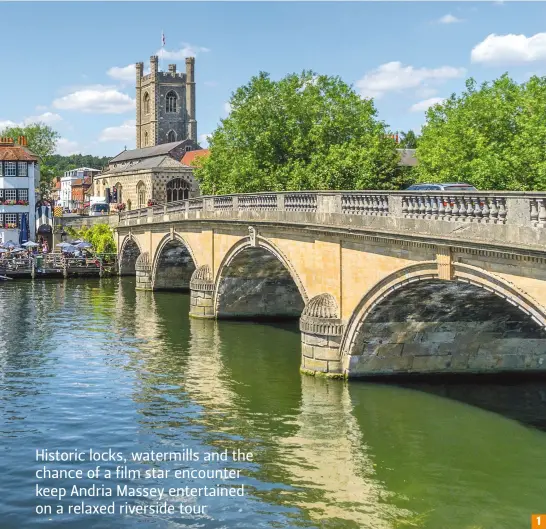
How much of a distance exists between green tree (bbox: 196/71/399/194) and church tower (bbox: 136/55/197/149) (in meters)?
56.0

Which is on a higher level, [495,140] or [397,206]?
[495,140]

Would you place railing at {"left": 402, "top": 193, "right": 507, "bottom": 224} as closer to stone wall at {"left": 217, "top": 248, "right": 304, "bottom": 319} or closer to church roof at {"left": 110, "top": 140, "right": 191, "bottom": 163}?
stone wall at {"left": 217, "top": 248, "right": 304, "bottom": 319}

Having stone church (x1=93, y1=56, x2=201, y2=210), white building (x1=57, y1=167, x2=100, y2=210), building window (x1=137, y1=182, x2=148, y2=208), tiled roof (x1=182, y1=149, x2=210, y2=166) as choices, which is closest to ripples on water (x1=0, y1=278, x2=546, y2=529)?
stone church (x1=93, y1=56, x2=201, y2=210)

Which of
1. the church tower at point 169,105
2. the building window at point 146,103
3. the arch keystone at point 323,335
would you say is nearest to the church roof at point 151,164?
the church tower at point 169,105

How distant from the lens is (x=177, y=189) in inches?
3472

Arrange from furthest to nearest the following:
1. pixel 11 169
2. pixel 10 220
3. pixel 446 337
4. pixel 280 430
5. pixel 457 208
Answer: pixel 10 220, pixel 11 169, pixel 446 337, pixel 280 430, pixel 457 208

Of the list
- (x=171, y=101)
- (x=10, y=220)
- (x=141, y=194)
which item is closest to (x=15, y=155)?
(x=10, y=220)

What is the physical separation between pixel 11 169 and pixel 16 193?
6.86 ft

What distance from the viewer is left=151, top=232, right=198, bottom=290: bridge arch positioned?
4850 centimetres

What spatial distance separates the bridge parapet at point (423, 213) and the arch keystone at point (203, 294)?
5471mm

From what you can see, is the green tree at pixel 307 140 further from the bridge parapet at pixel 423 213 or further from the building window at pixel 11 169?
the building window at pixel 11 169

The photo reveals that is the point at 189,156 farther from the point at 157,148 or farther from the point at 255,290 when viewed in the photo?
the point at 255,290

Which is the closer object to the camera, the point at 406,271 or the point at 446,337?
the point at 406,271

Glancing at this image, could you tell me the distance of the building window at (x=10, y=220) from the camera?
70.1m
